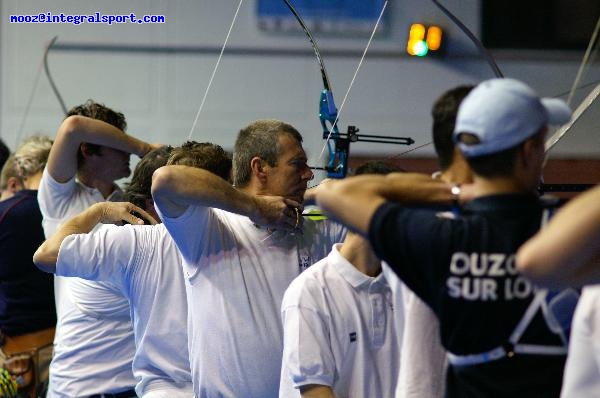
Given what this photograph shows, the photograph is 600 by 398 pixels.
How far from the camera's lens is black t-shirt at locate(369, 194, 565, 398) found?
1.59m

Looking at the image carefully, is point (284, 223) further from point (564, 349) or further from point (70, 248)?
point (564, 349)

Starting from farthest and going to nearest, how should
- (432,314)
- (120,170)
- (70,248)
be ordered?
(120,170) < (70,248) < (432,314)

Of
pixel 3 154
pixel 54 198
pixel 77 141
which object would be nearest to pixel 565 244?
pixel 77 141

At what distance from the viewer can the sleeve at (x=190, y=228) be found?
245 cm

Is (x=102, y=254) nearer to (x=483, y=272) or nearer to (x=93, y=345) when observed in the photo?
(x=93, y=345)

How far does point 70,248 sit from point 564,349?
5.15 feet

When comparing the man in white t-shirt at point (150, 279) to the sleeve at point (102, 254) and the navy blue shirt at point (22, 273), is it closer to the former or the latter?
the sleeve at point (102, 254)

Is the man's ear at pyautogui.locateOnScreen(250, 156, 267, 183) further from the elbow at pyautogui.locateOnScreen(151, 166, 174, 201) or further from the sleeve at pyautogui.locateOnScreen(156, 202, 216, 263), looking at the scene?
the elbow at pyautogui.locateOnScreen(151, 166, 174, 201)

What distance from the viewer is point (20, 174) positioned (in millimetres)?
4184

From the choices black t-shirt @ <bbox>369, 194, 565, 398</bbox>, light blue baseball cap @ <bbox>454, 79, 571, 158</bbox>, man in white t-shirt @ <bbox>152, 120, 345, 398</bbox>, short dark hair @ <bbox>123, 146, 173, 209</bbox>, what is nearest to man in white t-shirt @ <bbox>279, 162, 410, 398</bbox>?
man in white t-shirt @ <bbox>152, 120, 345, 398</bbox>

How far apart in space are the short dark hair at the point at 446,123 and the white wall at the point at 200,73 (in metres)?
2.37

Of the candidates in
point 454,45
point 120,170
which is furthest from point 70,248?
point 454,45

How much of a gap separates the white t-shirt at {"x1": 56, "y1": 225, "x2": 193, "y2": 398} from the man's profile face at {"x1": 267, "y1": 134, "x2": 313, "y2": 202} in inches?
15.1

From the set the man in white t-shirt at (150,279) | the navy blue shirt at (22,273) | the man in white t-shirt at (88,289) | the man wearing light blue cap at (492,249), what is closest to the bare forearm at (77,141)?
the man in white t-shirt at (88,289)
